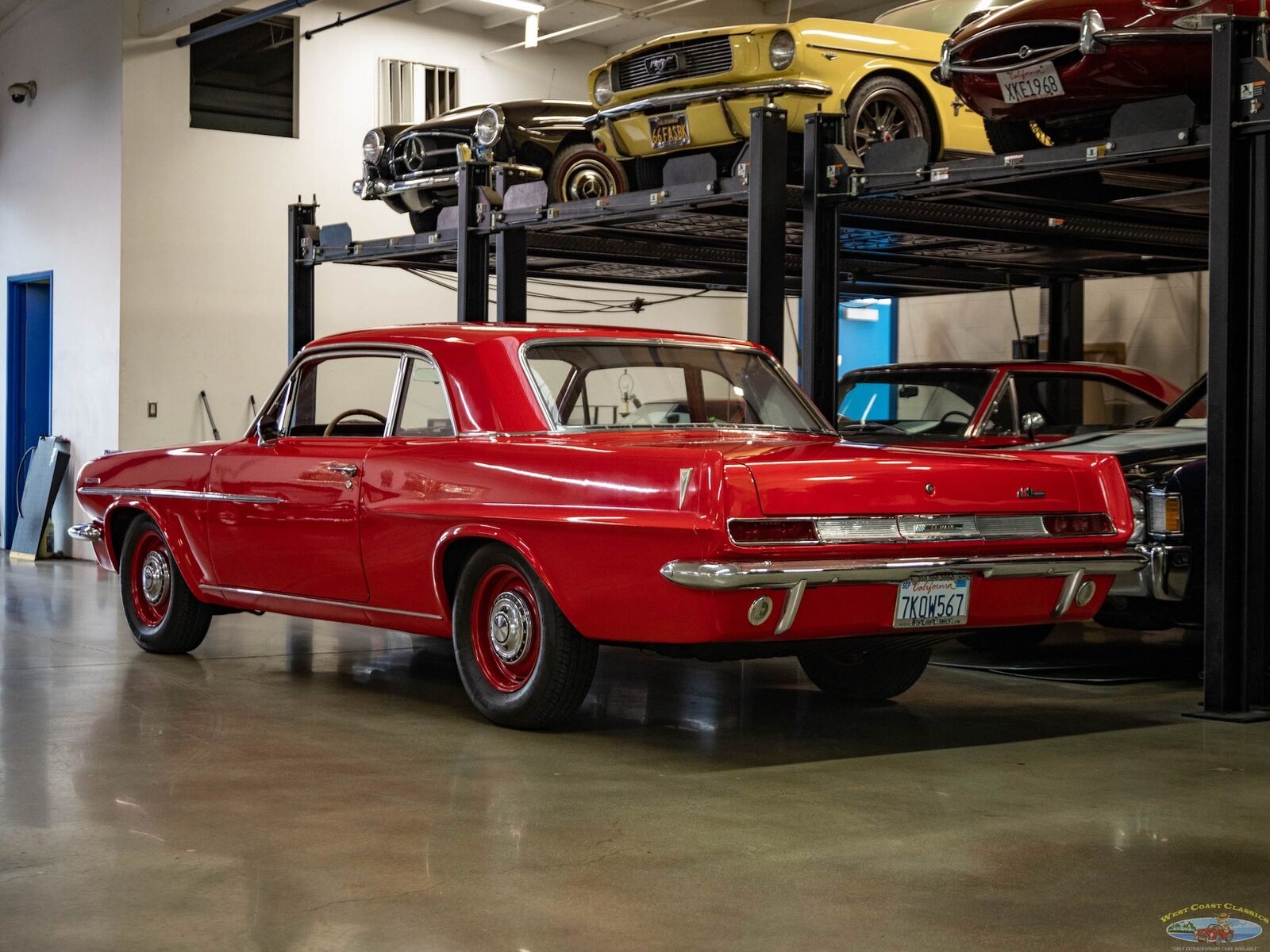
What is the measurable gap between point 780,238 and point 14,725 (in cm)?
441

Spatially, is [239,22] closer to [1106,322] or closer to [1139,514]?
[1106,322]

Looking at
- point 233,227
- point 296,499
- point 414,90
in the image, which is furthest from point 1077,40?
point 414,90

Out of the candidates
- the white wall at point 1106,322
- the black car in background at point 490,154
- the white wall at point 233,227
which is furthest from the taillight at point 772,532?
the white wall at point 233,227

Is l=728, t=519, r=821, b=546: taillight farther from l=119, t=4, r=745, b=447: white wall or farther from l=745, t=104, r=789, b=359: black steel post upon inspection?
l=119, t=4, r=745, b=447: white wall

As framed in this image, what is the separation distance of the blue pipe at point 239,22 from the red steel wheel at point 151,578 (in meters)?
7.17

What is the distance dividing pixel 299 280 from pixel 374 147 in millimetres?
1406

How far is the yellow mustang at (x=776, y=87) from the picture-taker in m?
8.72

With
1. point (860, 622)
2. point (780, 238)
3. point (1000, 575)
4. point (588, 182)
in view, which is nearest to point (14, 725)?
point (860, 622)

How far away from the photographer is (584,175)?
1037 cm

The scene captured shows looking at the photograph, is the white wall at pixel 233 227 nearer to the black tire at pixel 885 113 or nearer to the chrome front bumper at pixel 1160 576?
the black tire at pixel 885 113

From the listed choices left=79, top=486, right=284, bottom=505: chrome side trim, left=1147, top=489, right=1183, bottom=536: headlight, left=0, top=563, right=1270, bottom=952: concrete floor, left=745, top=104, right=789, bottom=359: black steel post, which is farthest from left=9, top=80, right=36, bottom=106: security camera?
left=1147, top=489, right=1183, bottom=536: headlight

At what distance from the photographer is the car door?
20.4 ft

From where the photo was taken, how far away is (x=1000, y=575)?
17.2 feet

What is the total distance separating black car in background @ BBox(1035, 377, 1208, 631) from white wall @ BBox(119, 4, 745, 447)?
1018cm
